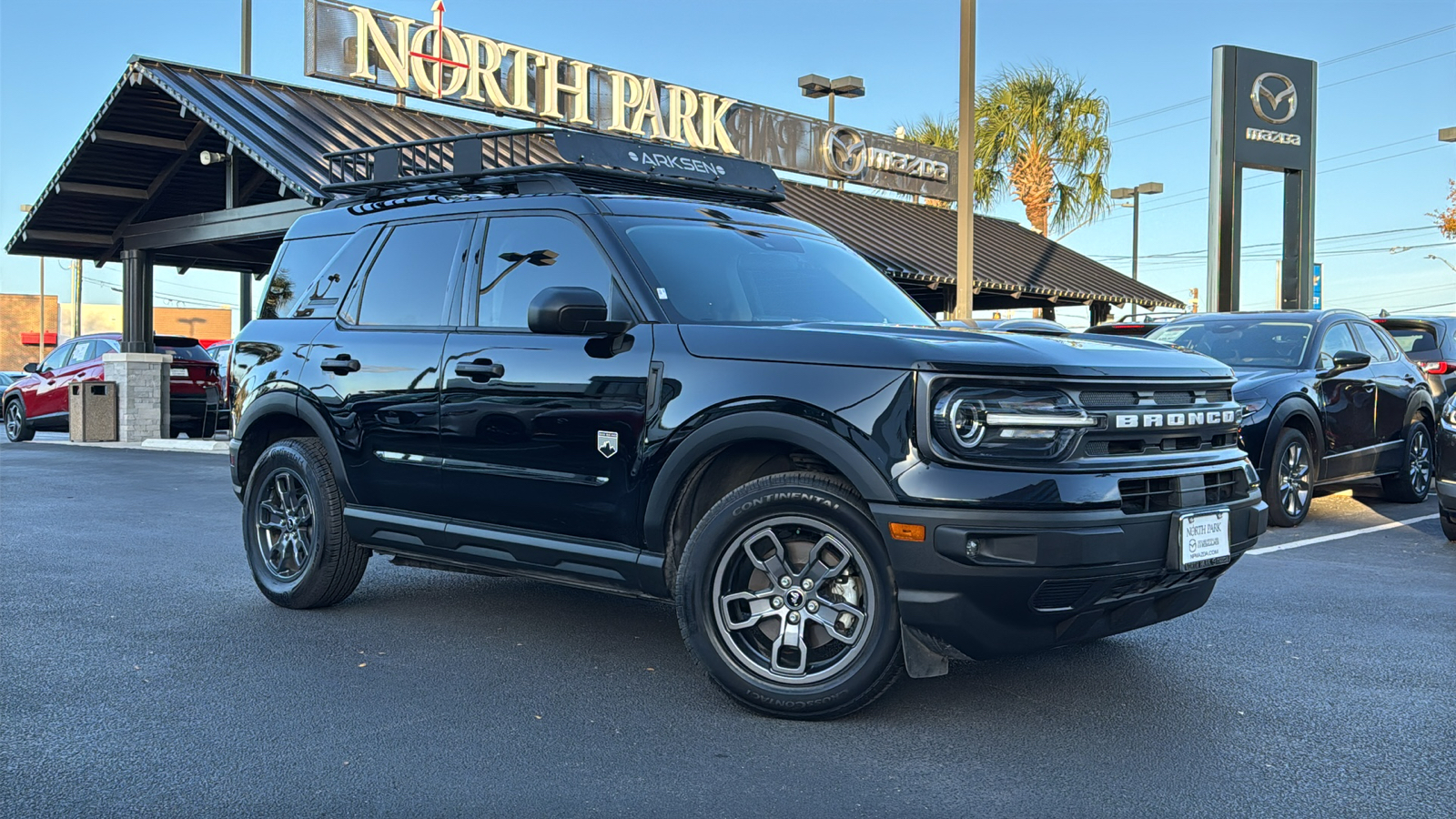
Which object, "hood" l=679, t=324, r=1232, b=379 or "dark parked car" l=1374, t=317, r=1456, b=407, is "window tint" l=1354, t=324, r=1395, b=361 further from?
"hood" l=679, t=324, r=1232, b=379

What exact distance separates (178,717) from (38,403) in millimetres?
21140

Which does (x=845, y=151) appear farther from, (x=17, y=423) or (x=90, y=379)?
(x=17, y=423)

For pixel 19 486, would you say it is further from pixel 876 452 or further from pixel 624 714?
pixel 876 452

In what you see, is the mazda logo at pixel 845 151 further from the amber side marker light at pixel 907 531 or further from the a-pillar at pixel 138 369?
the amber side marker light at pixel 907 531

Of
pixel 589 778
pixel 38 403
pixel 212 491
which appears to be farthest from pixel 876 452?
pixel 38 403

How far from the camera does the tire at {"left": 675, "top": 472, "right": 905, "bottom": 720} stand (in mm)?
4215

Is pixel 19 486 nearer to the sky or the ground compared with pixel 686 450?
nearer to the ground

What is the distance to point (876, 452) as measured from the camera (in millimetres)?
4141

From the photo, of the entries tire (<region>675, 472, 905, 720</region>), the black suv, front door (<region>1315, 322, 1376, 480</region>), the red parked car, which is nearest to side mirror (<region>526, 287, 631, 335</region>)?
the black suv

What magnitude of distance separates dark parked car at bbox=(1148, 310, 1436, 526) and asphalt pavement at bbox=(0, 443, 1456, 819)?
2.38 meters

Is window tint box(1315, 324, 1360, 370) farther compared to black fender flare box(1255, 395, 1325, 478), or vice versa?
window tint box(1315, 324, 1360, 370)

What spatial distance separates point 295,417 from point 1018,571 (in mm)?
3893

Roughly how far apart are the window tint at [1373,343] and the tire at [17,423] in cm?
2137

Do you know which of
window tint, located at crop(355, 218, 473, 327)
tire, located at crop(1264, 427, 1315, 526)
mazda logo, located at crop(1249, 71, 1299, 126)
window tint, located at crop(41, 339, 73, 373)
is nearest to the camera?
window tint, located at crop(355, 218, 473, 327)
